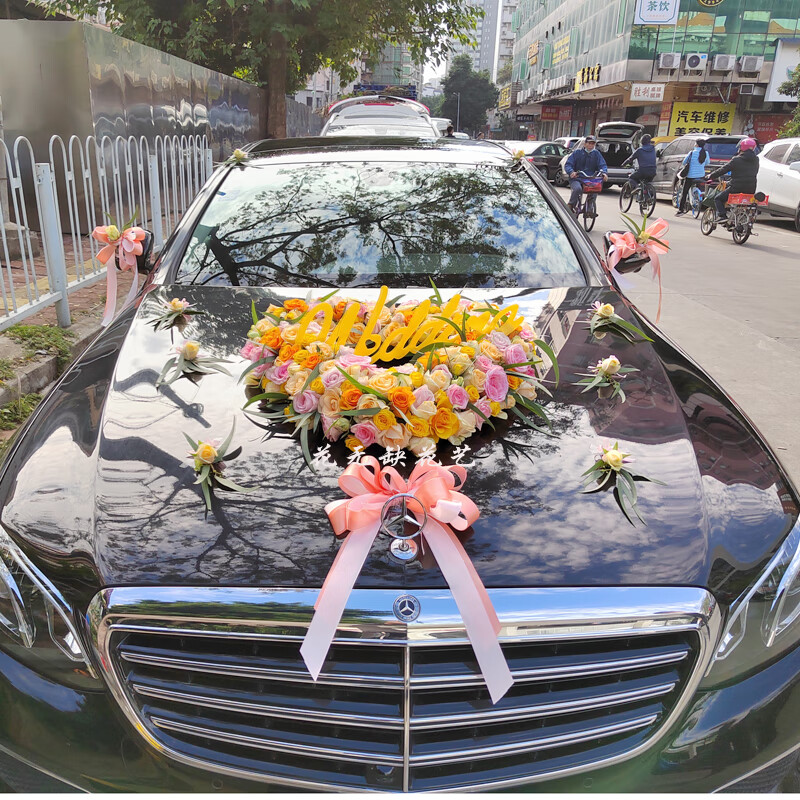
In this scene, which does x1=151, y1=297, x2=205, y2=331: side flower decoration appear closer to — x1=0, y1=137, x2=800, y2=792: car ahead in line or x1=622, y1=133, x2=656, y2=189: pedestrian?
x1=0, y1=137, x2=800, y2=792: car ahead in line

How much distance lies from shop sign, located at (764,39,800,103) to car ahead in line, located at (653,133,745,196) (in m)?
19.1

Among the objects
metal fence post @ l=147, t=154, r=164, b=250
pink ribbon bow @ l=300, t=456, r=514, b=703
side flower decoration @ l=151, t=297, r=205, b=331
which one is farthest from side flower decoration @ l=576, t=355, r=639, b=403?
metal fence post @ l=147, t=154, r=164, b=250

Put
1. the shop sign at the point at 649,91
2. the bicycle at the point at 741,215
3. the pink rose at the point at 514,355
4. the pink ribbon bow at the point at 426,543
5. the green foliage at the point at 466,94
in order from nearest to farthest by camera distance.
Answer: the pink ribbon bow at the point at 426,543 < the pink rose at the point at 514,355 < the bicycle at the point at 741,215 < the shop sign at the point at 649,91 < the green foliage at the point at 466,94

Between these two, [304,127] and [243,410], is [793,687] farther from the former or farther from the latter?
[304,127]

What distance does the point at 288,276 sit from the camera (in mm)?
2852

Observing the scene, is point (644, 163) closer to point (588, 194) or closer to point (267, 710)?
point (588, 194)

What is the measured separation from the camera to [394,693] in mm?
1452

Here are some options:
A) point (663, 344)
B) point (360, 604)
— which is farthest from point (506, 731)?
point (663, 344)

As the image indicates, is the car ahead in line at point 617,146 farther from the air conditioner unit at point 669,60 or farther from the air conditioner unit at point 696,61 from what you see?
the air conditioner unit at point 696,61

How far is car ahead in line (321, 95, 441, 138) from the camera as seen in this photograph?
409 inches

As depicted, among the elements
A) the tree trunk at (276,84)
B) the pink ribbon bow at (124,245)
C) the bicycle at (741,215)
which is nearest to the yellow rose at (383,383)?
the pink ribbon bow at (124,245)

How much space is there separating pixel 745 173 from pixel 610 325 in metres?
12.4

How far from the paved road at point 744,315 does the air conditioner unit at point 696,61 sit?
26.4 metres

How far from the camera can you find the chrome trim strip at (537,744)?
56.7 inches
